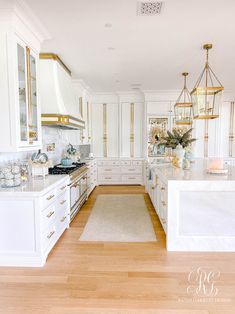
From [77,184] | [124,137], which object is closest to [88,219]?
[77,184]

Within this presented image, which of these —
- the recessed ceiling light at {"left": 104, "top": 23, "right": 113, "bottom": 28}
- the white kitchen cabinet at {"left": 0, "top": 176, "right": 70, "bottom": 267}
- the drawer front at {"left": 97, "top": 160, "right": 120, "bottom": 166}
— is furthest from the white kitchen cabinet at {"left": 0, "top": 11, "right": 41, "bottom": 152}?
the drawer front at {"left": 97, "top": 160, "right": 120, "bottom": 166}

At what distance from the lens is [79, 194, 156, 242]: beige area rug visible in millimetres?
3275

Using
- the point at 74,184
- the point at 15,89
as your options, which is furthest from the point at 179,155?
the point at 15,89

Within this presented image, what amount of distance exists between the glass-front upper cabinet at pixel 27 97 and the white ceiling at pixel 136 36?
44 cm

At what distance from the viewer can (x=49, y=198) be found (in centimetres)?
269

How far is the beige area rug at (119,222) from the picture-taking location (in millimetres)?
3275

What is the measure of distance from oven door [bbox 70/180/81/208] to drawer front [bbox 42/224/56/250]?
0.88 meters

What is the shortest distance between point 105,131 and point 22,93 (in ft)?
14.2

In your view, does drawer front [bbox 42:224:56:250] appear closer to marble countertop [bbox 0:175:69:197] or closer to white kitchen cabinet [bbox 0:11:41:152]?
marble countertop [bbox 0:175:69:197]

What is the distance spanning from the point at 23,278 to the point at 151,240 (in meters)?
1.64

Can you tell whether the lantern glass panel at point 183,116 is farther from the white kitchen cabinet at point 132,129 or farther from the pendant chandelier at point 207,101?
the white kitchen cabinet at point 132,129

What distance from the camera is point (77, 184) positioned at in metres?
4.14

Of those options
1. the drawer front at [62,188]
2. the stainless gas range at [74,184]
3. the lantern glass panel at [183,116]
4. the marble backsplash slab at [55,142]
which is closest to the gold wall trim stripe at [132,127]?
the marble backsplash slab at [55,142]

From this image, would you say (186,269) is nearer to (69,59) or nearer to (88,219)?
(88,219)
